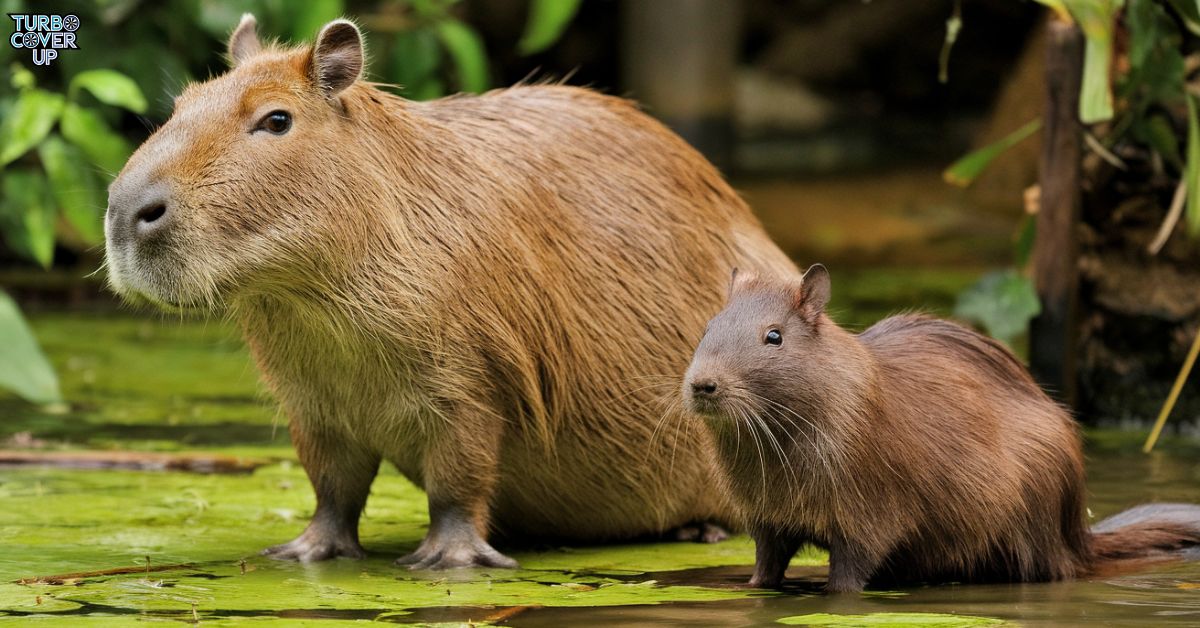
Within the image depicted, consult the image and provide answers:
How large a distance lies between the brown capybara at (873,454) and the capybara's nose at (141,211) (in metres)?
1.35

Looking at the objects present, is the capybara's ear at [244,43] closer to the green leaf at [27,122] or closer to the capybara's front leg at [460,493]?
the capybara's front leg at [460,493]

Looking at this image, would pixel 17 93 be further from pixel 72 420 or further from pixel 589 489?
pixel 589 489

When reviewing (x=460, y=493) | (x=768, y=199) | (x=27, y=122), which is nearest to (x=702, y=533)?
(x=460, y=493)

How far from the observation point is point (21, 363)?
210 inches

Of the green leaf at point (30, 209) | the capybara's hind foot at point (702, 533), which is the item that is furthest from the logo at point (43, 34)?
the capybara's hind foot at point (702, 533)

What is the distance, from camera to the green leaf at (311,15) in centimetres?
792

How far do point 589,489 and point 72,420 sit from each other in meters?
2.86

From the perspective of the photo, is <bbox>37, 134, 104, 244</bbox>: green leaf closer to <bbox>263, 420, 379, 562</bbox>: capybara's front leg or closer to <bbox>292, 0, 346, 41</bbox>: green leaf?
<bbox>292, 0, 346, 41</bbox>: green leaf

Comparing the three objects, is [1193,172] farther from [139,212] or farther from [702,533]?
[139,212]

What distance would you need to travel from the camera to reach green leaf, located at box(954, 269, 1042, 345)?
6.67 m

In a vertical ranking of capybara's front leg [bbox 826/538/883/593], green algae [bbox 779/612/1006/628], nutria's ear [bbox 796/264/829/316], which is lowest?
green algae [bbox 779/612/1006/628]

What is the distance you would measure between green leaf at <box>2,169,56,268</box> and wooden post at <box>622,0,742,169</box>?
600 centimetres

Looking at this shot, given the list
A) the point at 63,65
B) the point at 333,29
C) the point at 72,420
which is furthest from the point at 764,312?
the point at 63,65

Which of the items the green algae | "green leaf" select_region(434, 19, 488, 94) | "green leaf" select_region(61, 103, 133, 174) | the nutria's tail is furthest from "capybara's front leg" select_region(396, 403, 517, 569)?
"green leaf" select_region(434, 19, 488, 94)
